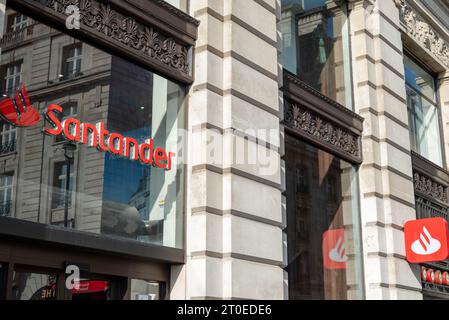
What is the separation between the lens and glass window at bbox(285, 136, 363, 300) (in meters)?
11.7

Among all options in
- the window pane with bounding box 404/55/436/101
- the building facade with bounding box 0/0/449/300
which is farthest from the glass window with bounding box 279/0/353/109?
the window pane with bounding box 404/55/436/101

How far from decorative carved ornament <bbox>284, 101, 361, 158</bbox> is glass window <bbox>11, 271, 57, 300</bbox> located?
5.73 m

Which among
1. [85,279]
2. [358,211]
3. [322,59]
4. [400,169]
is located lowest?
[85,279]

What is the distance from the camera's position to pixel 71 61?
866cm

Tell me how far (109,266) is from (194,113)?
2811mm

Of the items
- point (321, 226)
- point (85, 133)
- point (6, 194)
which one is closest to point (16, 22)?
point (85, 133)

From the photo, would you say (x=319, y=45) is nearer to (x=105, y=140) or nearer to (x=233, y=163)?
(x=233, y=163)

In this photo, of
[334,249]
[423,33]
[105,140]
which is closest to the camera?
[105,140]

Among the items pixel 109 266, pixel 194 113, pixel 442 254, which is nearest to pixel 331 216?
pixel 442 254

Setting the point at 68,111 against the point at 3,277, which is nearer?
the point at 3,277

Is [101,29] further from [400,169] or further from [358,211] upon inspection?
[400,169]

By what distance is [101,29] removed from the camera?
9.02 metres

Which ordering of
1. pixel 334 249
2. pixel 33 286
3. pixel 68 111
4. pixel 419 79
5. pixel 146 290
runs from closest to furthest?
1. pixel 33 286
2. pixel 68 111
3. pixel 146 290
4. pixel 334 249
5. pixel 419 79

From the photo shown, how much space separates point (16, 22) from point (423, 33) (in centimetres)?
1336
